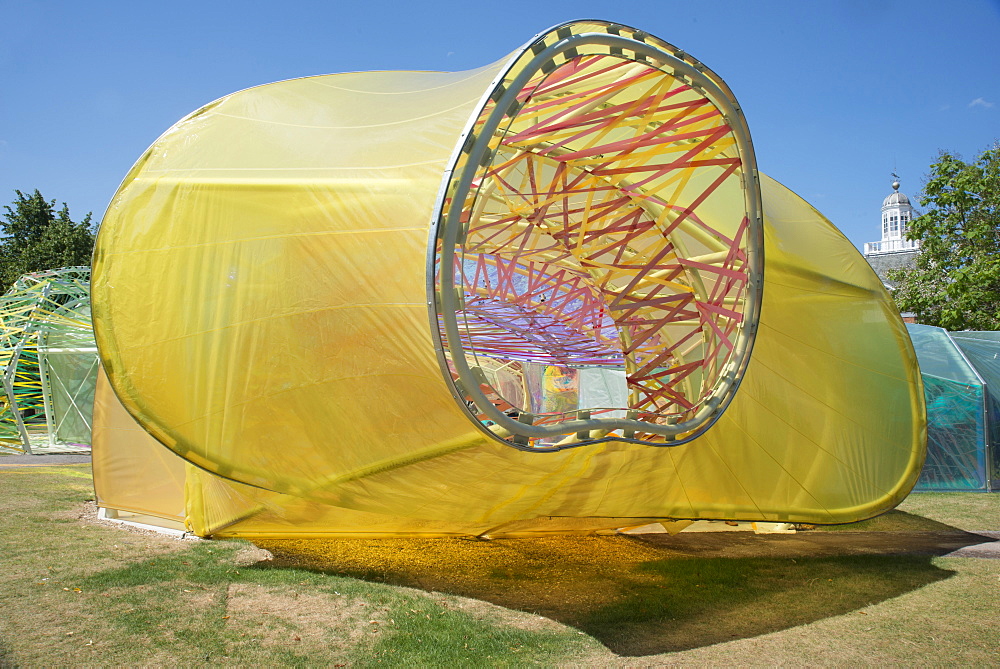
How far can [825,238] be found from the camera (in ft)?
26.3

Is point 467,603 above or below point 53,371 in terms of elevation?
below

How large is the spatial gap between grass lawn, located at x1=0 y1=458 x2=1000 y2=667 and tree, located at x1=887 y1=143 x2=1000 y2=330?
1047 centimetres

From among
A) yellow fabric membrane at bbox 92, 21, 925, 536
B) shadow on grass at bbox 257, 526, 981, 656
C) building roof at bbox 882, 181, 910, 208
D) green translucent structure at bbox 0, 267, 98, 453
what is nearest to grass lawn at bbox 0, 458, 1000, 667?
shadow on grass at bbox 257, 526, 981, 656

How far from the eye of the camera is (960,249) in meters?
16.2

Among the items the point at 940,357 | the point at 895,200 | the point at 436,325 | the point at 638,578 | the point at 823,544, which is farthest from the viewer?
the point at 895,200

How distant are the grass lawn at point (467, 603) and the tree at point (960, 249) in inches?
412

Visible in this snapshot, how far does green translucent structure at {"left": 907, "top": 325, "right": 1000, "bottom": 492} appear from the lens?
11.3m

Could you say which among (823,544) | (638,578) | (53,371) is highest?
(53,371)

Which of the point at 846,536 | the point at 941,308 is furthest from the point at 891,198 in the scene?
the point at 846,536

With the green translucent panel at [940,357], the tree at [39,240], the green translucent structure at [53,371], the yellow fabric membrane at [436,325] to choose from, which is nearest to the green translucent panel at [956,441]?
the green translucent panel at [940,357]

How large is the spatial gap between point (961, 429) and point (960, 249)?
21.8 feet

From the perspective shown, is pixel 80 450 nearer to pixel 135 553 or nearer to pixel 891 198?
pixel 135 553

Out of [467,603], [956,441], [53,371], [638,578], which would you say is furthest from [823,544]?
[53,371]

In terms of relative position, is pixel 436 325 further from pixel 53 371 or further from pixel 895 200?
pixel 895 200
